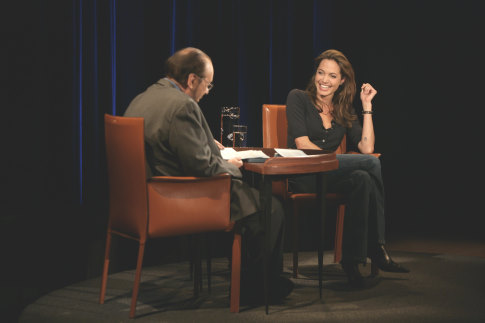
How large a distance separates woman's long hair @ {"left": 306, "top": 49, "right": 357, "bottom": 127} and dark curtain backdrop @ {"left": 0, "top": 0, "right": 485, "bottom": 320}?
3.85 ft

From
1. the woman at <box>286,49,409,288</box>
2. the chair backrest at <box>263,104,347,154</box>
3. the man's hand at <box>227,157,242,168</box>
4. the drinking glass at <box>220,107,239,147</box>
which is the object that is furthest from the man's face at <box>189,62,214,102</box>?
the chair backrest at <box>263,104,347,154</box>

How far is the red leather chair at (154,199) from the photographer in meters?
2.36

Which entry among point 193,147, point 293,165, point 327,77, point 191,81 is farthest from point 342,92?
point 193,147

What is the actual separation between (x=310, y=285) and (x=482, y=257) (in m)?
1.44

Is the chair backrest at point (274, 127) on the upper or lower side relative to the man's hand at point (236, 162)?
upper

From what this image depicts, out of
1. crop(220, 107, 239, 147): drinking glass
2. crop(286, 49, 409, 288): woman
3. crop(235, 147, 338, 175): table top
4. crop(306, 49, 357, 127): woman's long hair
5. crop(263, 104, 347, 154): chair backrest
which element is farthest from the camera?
crop(263, 104, 347, 154): chair backrest

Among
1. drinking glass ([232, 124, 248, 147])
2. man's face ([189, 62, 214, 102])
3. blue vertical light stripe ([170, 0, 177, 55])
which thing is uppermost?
blue vertical light stripe ([170, 0, 177, 55])

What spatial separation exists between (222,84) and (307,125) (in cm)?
128

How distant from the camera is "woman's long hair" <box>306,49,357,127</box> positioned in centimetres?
351

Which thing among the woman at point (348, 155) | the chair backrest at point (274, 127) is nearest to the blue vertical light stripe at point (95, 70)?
the chair backrest at point (274, 127)

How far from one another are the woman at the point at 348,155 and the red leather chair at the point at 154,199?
754 millimetres

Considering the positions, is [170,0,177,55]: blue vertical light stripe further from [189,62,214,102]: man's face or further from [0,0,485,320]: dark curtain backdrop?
[189,62,214,102]: man's face

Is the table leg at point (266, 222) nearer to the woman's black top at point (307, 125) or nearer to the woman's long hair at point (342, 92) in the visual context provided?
the woman's black top at point (307, 125)

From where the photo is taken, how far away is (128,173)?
241cm
